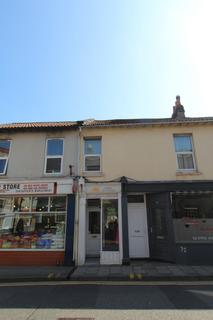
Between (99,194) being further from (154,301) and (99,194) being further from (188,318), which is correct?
(188,318)

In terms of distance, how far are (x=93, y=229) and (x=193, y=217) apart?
471 centimetres

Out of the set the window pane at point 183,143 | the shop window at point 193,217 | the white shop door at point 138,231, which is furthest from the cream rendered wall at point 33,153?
the shop window at point 193,217

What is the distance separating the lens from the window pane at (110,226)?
33.2ft

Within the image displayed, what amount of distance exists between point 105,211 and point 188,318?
6169 millimetres

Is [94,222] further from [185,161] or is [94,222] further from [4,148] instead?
[4,148]

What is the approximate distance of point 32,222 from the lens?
421 inches

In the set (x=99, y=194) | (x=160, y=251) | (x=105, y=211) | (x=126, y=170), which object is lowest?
(x=160, y=251)

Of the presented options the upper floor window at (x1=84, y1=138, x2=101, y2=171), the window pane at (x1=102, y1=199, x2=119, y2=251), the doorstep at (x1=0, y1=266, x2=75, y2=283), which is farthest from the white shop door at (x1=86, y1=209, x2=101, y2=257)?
the upper floor window at (x1=84, y1=138, x2=101, y2=171)

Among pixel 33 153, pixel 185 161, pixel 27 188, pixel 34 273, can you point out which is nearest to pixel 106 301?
pixel 34 273

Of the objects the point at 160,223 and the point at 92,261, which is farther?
the point at 160,223

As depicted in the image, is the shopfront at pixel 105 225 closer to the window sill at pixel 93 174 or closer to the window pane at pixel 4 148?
the window sill at pixel 93 174

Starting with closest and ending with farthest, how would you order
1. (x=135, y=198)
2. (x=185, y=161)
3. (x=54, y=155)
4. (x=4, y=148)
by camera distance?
(x=185, y=161), (x=54, y=155), (x=135, y=198), (x=4, y=148)

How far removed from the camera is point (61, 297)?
6184mm

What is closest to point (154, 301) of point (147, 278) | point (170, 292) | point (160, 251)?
point (170, 292)
